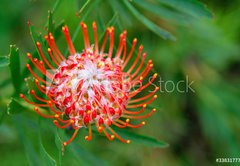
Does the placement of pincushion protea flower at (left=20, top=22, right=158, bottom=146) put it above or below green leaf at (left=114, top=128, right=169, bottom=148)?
above

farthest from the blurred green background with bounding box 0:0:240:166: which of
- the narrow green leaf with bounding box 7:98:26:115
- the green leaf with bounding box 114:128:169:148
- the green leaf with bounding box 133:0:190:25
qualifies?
the narrow green leaf with bounding box 7:98:26:115

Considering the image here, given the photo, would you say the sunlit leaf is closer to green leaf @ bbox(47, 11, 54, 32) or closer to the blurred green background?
green leaf @ bbox(47, 11, 54, 32)

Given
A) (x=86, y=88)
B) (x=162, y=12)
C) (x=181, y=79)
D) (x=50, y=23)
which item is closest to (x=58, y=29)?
(x=50, y=23)

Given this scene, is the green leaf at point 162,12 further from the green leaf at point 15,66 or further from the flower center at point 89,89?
the green leaf at point 15,66

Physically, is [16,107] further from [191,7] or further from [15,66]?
[191,7]

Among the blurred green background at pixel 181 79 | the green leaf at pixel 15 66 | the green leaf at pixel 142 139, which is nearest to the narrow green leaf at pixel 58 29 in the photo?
the green leaf at pixel 15 66

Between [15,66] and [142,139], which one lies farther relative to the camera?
[142,139]

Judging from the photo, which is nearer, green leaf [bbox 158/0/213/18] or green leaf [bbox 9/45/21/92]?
green leaf [bbox 9/45/21/92]
